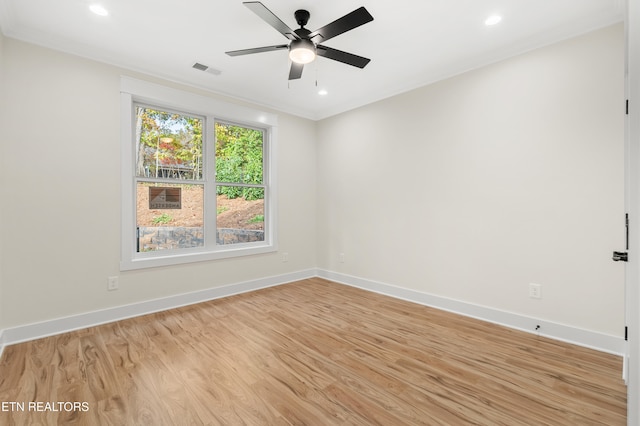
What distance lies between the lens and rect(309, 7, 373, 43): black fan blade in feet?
6.39

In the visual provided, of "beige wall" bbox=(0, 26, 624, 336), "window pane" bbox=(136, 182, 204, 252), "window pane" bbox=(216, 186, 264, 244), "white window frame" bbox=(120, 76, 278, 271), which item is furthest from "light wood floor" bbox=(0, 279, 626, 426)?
"window pane" bbox=(216, 186, 264, 244)

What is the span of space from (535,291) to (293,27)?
3277 mm

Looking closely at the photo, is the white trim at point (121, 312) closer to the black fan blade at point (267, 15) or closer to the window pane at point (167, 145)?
the window pane at point (167, 145)

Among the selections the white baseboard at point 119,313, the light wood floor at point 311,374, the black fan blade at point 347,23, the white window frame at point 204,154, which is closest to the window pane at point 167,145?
the white window frame at point 204,154

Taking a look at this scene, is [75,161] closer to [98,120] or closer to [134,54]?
[98,120]

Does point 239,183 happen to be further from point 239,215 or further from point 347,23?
point 347,23

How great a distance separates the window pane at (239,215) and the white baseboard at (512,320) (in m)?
1.81

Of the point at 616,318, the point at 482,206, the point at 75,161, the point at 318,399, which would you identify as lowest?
the point at 318,399

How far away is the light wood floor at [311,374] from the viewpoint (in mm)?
1662

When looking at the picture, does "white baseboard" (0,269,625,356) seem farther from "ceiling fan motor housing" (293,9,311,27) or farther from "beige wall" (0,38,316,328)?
"ceiling fan motor housing" (293,9,311,27)

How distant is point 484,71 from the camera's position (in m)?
3.04

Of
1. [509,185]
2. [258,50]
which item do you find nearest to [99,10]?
[258,50]

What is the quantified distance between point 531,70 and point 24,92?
182 inches

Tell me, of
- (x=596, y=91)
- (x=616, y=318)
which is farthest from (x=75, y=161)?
(x=616, y=318)
